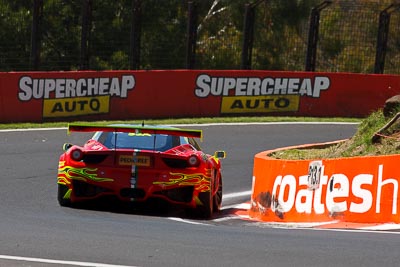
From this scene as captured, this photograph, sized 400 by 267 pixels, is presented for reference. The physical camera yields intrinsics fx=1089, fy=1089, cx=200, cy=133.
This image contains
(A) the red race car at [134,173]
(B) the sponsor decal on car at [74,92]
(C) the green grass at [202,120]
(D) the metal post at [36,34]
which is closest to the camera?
(A) the red race car at [134,173]

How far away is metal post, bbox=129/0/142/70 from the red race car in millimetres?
14735

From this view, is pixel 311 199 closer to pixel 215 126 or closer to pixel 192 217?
pixel 192 217

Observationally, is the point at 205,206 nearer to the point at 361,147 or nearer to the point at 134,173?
the point at 134,173

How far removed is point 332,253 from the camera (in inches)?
326

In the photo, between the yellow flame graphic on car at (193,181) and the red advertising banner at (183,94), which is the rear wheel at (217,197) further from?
the red advertising banner at (183,94)

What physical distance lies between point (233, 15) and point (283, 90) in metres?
13.9

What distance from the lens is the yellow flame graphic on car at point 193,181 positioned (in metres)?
12.4

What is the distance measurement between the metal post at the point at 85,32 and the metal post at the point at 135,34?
1134 mm

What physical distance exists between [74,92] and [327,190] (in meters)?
13.7

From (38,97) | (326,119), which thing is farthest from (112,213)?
(326,119)

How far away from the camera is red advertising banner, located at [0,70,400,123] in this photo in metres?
24.1

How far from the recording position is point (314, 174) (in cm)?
1238

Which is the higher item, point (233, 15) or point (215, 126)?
point (233, 15)

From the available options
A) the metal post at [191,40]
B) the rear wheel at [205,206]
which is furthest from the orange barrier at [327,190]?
the metal post at [191,40]
